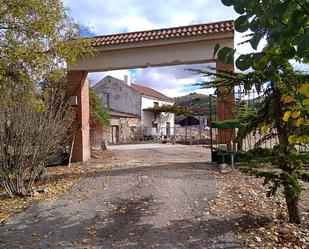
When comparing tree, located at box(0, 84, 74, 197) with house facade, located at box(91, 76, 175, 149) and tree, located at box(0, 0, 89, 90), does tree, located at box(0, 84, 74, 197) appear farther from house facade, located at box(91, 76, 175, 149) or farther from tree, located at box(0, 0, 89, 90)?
house facade, located at box(91, 76, 175, 149)

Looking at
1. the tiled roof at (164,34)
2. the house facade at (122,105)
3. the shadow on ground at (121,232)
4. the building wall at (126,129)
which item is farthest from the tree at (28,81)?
the house facade at (122,105)

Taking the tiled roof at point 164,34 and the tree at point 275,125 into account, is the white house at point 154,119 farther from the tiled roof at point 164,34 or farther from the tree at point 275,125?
the tree at point 275,125

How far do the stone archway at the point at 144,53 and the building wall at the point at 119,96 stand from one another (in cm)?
2652

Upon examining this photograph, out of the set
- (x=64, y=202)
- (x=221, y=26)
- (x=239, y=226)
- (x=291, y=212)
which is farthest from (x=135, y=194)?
(x=221, y=26)

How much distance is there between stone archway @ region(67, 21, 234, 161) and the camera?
1223cm

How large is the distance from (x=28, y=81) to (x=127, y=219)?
15.7ft

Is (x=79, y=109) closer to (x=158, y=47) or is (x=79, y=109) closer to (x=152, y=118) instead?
(x=158, y=47)

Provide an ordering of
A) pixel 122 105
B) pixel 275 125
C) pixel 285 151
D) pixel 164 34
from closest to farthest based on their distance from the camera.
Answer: pixel 285 151 → pixel 275 125 → pixel 164 34 → pixel 122 105

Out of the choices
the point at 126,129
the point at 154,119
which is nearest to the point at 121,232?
the point at 126,129

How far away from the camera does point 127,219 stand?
6.00 metres

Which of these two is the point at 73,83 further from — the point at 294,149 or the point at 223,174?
the point at 294,149

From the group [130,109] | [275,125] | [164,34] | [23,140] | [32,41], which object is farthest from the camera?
[130,109]

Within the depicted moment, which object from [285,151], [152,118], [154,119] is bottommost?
[285,151]

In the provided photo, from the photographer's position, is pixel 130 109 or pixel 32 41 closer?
pixel 32 41
